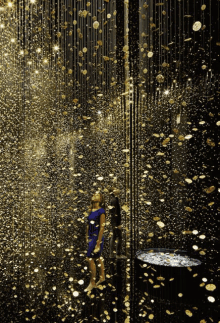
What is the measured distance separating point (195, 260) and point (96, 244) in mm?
530

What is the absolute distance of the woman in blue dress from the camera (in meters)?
1.33

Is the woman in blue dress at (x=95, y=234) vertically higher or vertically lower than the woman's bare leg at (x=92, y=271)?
higher

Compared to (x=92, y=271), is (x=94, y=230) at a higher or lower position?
higher

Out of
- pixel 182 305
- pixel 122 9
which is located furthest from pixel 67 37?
pixel 182 305

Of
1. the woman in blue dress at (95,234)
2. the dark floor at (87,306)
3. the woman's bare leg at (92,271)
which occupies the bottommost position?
the dark floor at (87,306)

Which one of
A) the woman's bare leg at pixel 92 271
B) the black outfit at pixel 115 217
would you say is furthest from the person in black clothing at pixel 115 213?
the woman's bare leg at pixel 92 271

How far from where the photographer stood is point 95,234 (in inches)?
54.2

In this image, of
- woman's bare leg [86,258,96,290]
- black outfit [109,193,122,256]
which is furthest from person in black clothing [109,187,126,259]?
woman's bare leg [86,258,96,290]

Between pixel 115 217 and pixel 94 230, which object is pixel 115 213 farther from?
pixel 94 230

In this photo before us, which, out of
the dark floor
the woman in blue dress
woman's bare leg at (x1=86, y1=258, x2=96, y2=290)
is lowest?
the dark floor

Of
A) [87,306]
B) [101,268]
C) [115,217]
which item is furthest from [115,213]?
[87,306]

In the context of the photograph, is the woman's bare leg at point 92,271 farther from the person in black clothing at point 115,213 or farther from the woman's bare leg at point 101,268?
the person in black clothing at point 115,213

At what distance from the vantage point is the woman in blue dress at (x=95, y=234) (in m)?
1.33

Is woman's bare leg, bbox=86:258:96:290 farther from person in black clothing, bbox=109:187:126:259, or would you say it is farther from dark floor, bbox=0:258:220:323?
person in black clothing, bbox=109:187:126:259
